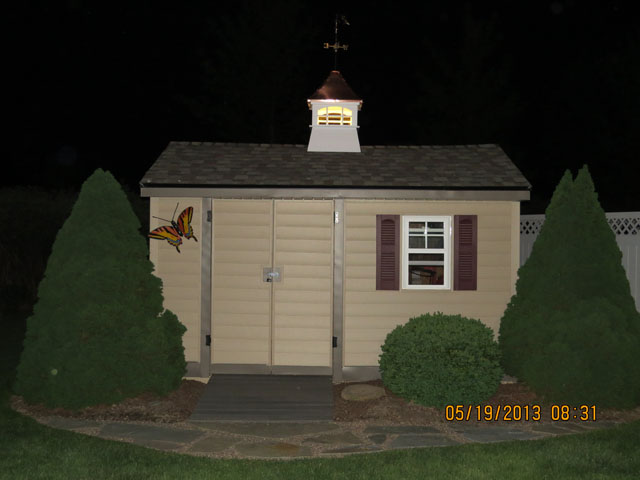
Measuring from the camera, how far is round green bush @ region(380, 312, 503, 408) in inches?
271

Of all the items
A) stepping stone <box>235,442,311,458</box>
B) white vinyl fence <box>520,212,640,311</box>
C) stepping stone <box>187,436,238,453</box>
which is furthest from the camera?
white vinyl fence <box>520,212,640,311</box>

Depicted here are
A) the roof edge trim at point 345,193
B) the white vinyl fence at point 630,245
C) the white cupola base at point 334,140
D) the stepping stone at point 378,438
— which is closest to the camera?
the stepping stone at point 378,438

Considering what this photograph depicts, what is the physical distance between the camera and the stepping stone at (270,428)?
6418 mm

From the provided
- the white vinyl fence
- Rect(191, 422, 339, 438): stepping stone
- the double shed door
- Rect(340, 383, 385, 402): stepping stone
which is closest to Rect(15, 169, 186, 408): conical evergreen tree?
Rect(191, 422, 339, 438): stepping stone

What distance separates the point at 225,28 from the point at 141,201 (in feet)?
41.5

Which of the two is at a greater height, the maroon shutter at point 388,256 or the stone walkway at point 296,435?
the maroon shutter at point 388,256

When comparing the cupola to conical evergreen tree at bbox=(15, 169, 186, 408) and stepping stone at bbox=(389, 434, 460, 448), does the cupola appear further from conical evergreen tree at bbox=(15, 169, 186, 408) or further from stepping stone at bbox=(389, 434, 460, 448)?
stepping stone at bbox=(389, 434, 460, 448)

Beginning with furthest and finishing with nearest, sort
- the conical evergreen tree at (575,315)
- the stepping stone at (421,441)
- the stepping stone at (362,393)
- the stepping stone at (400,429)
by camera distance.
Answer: the stepping stone at (362,393), the conical evergreen tree at (575,315), the stepping stone at (400,429), the stepping stone at (421,441)

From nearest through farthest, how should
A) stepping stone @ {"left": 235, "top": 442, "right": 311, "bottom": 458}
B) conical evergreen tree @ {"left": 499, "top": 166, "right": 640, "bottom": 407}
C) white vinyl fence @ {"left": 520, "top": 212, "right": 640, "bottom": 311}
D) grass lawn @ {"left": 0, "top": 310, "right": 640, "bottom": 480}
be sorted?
1. grass lawn @ {"left": 0, "top": 310, "right": 640, "bottom": 480}
2. stepping stone @ {"left": 235, "top": 442, "right": 311, "bottom": 458}
3. conical evergreen tree @ {"left": 499, "top": 166, "right": 640, "bottom": 407}
4. white vinyl fence @ {"left": 520, "top": 212, "right": 640, "bottom": 311}

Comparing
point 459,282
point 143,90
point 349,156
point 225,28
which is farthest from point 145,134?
point 459,282

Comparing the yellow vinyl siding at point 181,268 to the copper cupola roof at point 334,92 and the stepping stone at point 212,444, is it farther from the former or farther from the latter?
the copper cupola roof at point 334,92

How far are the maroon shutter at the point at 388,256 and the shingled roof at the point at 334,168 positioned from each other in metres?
0.54

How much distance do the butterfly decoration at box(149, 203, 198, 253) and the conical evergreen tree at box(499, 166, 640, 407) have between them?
392cm
